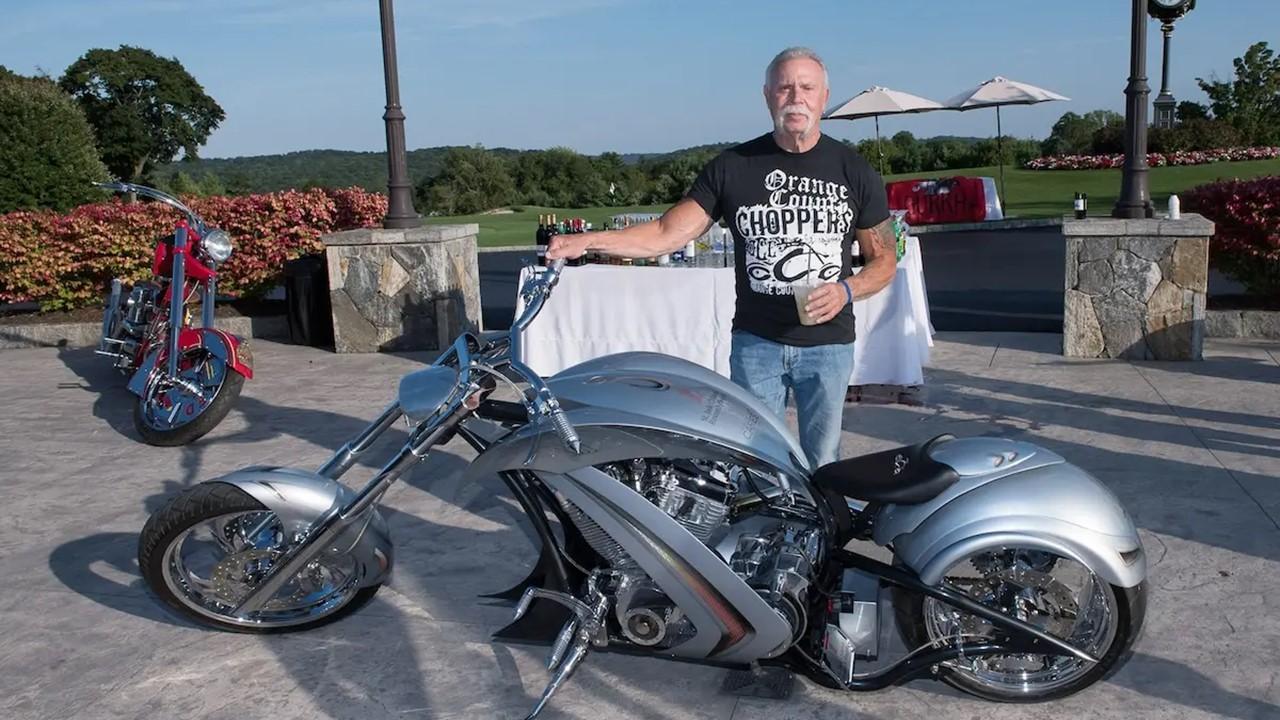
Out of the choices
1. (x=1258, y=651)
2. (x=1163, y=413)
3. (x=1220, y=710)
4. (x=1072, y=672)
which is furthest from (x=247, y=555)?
(x=1163, y=413)

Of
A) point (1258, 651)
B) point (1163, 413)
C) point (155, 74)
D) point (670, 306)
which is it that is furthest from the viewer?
point (155, 74)

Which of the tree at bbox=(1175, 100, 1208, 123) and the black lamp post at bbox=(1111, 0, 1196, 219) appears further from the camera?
the tree at bbox=(1175, 100, 1208, 123)

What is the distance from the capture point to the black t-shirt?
3795mm

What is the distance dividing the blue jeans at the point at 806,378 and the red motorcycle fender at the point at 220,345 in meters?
3.58

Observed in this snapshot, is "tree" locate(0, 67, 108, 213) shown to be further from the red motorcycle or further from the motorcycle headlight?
the motorcycle headlight

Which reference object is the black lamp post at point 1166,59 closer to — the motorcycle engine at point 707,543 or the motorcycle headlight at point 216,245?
the motorcycle headlight at point 216,245

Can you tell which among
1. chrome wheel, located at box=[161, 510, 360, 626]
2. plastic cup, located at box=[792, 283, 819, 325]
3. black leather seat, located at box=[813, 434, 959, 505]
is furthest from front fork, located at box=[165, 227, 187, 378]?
black leather seat, located at box=[813, 434, 959, 505]

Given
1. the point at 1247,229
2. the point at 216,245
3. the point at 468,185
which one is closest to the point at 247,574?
the point at 216,245

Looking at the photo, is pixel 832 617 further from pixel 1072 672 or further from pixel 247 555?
pixel 247 555

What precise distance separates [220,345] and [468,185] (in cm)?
3095

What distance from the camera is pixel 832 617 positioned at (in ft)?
10.5

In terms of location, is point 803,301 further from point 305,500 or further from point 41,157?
point 41,157

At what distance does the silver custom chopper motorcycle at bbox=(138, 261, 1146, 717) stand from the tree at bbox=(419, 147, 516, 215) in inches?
1237

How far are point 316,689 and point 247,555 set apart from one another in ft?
1.64
